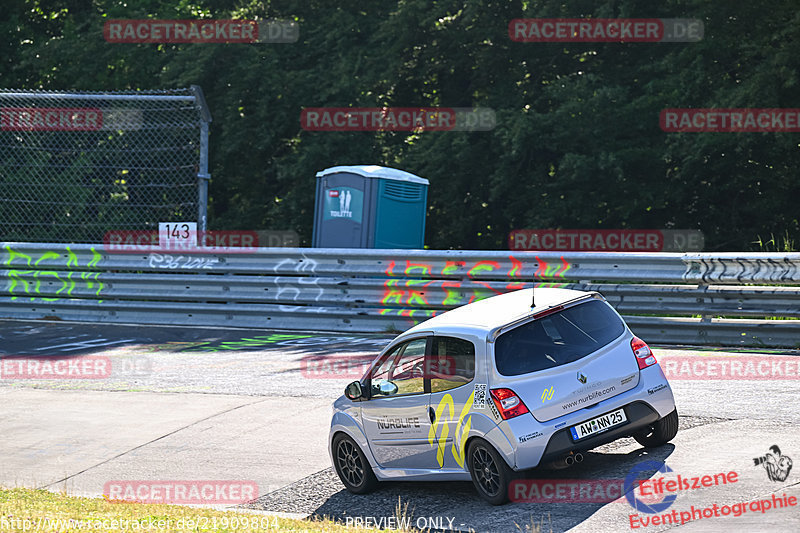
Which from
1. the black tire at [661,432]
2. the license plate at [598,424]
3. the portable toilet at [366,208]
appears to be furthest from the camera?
the portable toilet at [366,208]

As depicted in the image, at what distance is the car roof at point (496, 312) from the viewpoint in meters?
7.38

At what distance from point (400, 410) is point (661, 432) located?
2.00m

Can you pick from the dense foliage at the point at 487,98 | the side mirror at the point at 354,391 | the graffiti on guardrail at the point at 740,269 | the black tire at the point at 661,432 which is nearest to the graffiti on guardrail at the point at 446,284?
the graffiti on guardrail at the point at 740,269

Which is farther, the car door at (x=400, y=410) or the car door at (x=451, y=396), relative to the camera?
the car door at (x=400, y=410)

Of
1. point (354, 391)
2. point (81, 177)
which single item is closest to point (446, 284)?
point (354, 391)

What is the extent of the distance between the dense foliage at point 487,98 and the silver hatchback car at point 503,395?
13120 millimetres

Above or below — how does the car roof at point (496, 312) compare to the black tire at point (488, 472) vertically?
above

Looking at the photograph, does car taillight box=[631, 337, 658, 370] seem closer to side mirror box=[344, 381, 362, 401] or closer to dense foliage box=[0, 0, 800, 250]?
side mirror box=[344, 381, 362, 401]

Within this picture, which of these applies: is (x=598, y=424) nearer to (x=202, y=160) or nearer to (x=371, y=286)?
(x=371, y=286)

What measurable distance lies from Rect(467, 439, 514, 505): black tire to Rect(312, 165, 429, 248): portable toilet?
879 cm

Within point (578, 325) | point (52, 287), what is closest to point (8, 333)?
point (52, 287)

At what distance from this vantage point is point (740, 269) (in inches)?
466

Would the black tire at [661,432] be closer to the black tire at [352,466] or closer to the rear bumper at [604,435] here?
the rear bumper at [604,435]

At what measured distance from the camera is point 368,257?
14.4 meters
